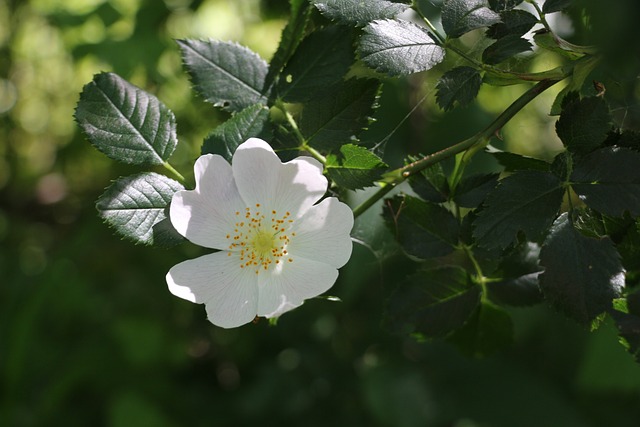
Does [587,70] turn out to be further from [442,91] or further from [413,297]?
[413,297]

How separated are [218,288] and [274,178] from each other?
9cm

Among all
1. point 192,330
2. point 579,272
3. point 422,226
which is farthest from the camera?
point 192,330

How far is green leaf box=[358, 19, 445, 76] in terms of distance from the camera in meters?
0.49

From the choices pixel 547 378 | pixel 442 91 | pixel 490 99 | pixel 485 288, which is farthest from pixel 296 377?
pixel 442 91

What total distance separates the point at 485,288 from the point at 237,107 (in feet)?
0.85

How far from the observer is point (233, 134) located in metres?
0.52

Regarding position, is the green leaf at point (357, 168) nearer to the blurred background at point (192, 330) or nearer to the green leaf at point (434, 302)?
the green leaf at point (434, 302)

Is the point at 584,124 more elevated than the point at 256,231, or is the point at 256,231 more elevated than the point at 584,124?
the point at 584,124

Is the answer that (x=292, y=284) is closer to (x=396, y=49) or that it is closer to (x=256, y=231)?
(x=256, y=231)

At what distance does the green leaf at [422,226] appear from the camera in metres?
0.57

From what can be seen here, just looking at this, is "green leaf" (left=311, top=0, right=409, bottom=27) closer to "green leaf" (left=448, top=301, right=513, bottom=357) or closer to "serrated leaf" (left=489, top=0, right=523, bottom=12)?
"serrated leaf" (left=489, top=0, right=523, bottom=12)

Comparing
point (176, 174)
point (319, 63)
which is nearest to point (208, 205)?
point (176, 174)

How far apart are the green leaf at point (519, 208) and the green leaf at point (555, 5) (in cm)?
12

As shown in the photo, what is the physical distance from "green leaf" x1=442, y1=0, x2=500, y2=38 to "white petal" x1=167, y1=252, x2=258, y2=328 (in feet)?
0.74
